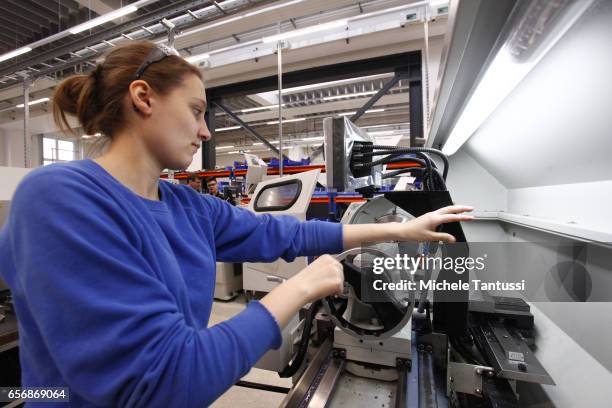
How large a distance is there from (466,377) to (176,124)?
1254mm

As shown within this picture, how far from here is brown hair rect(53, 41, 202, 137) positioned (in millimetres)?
679

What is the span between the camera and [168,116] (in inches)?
26.5

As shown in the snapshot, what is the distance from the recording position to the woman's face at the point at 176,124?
0.67 m

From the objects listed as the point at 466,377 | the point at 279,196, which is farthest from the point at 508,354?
the point at 279,196

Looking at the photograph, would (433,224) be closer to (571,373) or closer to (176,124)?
(176,124)

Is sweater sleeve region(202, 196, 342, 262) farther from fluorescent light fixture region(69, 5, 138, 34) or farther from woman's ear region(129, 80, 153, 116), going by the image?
fluorescent light fixture region(69, 5, 138, 34)

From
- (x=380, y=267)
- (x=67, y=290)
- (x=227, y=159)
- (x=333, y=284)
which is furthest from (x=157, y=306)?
A: (x=227, y=159)

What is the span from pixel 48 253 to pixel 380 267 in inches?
36.7

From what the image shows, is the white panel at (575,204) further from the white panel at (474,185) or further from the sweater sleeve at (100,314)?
the sweater sleeve at (100,314)

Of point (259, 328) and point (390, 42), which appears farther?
point (390, 42)

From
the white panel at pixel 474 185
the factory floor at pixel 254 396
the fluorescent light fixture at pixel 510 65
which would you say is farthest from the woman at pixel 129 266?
the white panel at pixel 474 185

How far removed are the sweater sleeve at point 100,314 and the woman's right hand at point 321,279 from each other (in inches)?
7.1

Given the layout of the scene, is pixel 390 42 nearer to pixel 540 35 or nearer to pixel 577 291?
pixel 577 291

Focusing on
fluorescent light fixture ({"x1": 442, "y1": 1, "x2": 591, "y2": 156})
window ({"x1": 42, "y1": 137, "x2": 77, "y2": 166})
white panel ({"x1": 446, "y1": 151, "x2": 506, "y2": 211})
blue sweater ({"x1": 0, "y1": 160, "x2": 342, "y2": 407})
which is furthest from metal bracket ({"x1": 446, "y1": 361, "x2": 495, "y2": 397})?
window ({"x1": 42, "y1": 137, "x2": 77, "y2": 166})
